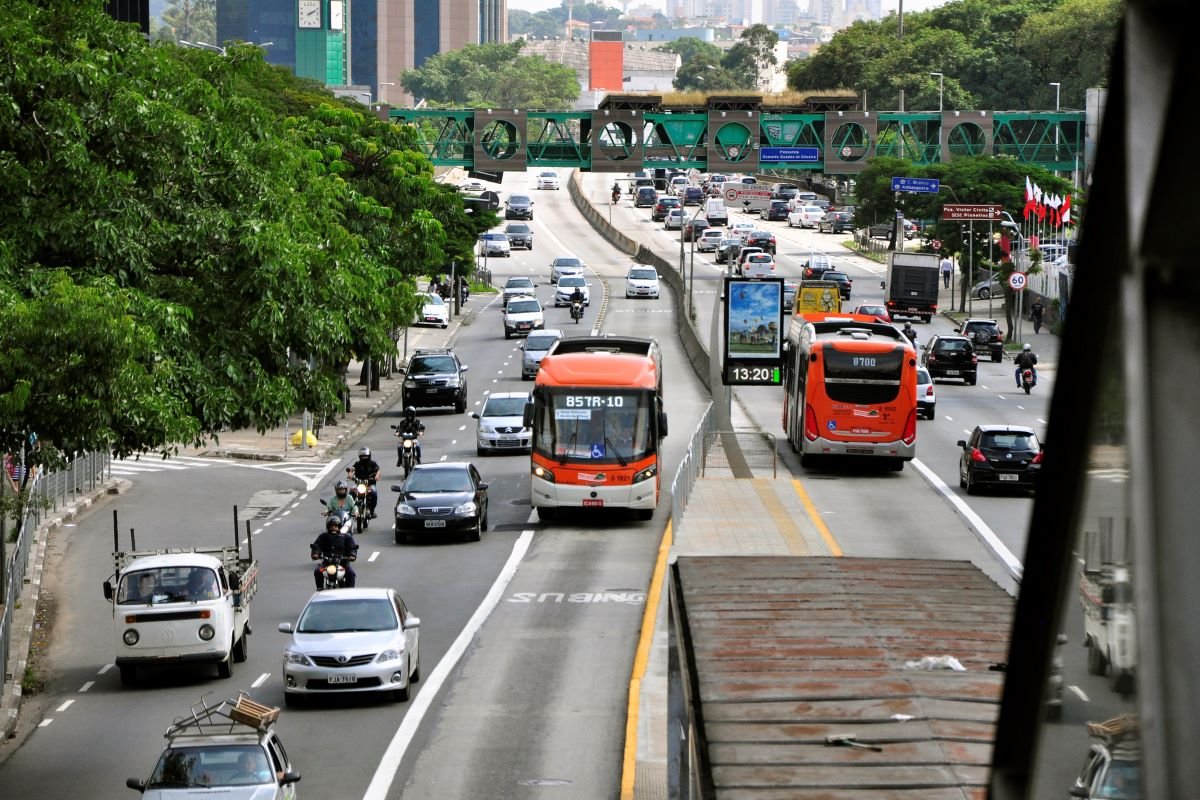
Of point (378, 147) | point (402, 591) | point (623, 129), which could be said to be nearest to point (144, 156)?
point (402, 591)

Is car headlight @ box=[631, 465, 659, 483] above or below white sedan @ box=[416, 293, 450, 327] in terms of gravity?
above

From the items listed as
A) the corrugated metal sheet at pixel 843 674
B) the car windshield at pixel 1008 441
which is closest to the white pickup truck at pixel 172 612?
the corrugated metal sheet at pixel 843 674

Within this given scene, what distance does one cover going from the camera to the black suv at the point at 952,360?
209 ft

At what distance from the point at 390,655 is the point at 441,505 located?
13.0 meters

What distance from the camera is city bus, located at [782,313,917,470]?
41500mm

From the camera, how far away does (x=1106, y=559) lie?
235 centimetres

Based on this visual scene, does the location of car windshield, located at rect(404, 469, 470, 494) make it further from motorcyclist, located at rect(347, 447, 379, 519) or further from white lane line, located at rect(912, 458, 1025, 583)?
white lane line, located at rect(912, 458, 1025, 583)

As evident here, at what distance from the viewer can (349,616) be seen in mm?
23922

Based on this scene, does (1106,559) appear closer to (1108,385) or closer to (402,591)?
(1108,385)

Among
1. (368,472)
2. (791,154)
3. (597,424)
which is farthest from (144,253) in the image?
(791,154)

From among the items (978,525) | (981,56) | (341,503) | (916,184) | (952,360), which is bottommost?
(978,525)

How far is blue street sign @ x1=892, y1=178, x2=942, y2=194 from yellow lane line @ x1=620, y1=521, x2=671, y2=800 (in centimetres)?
6258

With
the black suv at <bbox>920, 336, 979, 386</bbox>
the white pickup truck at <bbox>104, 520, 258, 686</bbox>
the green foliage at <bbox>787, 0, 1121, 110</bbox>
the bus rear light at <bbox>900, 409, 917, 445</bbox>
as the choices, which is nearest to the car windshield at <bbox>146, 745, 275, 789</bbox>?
the white pickup truck at <bbox>104, 520, 258, 686</bbox>

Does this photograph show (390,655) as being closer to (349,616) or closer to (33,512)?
(349,616)
